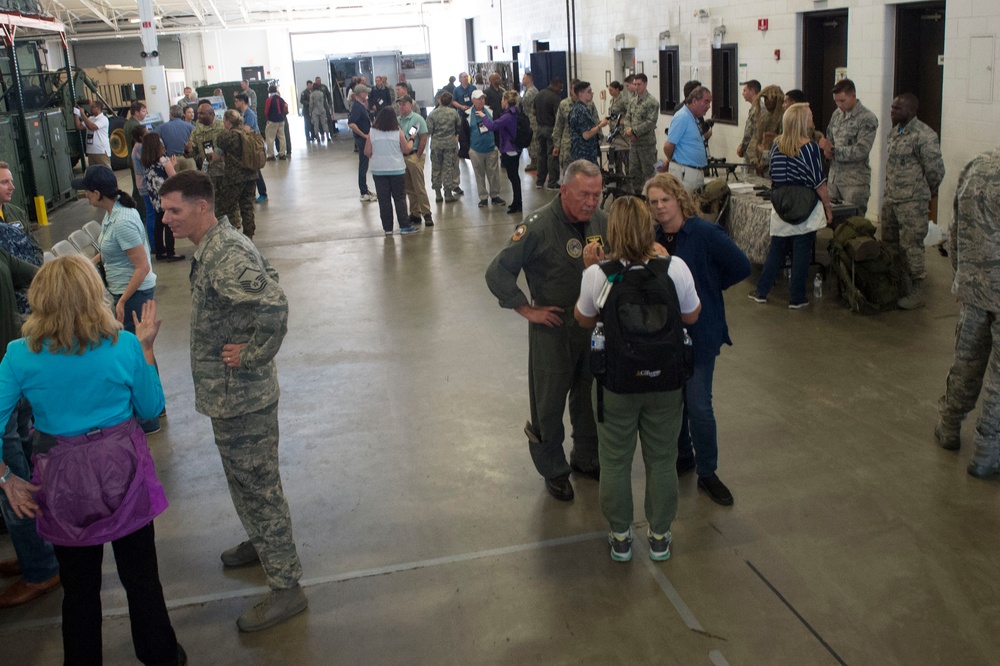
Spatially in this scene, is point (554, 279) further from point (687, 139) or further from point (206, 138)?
point (206, 138)

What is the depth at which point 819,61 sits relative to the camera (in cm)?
1073

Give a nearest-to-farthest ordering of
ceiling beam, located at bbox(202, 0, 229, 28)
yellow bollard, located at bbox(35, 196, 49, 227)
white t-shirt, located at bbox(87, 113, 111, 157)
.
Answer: yellow bollard, located at bbox(35, 196, 49, 227) → white t-shirt, located at bbox(87, 113, 111, 157) → ceiling beam, located at bbox(202, 0, 229, 28)

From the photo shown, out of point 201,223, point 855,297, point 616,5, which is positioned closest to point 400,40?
point 616,5

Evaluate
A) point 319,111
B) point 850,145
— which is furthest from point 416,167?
point 319,111

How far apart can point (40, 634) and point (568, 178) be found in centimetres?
288

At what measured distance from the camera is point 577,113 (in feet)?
36.1

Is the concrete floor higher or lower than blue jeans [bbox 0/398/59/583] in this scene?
lower

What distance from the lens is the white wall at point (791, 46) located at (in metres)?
8.02

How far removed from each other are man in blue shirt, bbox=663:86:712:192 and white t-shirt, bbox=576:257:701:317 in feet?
17.3

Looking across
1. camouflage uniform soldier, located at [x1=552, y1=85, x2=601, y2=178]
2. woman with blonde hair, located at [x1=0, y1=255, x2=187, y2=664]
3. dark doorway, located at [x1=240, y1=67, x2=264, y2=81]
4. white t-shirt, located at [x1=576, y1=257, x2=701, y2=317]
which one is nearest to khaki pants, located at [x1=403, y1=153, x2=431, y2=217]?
camouflage uniform soldier, located at [x1=552, y1=85, x2=601, y2=178]

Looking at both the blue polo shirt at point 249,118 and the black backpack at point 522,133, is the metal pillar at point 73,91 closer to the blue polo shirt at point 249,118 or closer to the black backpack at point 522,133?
the blue polo shirt at point 249,118

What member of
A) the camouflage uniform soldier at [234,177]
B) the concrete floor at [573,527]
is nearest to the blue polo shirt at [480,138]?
the camouflage uniform soldier at [234,177]

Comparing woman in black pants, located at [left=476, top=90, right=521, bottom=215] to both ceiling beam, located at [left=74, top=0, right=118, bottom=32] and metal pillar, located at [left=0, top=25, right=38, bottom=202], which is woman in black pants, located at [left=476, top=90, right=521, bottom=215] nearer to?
metal pillar, located at [left=0, top=25, right=38, bottom=202]

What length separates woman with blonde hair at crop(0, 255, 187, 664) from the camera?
288cm
